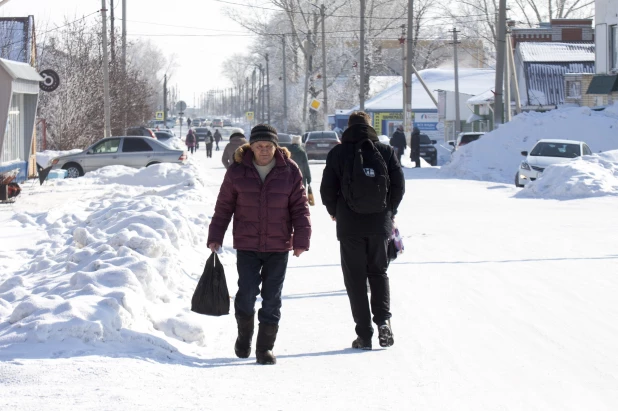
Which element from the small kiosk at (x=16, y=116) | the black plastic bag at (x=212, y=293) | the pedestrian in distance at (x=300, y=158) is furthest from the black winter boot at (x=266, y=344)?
the small kiosk at (x=16, y=116)

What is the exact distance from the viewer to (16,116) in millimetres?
24938

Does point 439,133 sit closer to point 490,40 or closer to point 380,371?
point 490,40

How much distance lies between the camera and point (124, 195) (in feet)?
76.4

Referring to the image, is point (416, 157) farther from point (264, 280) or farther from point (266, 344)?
point (266, 344)

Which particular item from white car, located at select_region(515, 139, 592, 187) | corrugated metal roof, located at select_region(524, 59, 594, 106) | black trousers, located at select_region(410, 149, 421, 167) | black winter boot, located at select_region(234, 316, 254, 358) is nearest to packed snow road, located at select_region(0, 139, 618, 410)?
black winter boot, located at select_region(234, 316, 254, 358)

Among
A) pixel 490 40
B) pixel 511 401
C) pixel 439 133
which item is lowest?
pixel 511 401

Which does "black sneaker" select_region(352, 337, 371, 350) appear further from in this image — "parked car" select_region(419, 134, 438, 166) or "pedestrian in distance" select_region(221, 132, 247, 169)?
"parked car" select_region(419, 134, 438, 166)

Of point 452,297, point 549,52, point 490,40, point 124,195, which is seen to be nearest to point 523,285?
point 452,297

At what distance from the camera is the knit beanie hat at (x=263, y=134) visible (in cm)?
724

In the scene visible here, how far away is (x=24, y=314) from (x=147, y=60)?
13612cm

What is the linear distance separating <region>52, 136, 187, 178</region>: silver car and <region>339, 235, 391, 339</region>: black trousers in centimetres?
2505

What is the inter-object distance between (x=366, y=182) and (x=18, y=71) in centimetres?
1640

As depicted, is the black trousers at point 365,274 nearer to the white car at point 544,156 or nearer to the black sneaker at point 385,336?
the black sneaker at point 385,336

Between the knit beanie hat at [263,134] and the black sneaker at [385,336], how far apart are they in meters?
1.58
